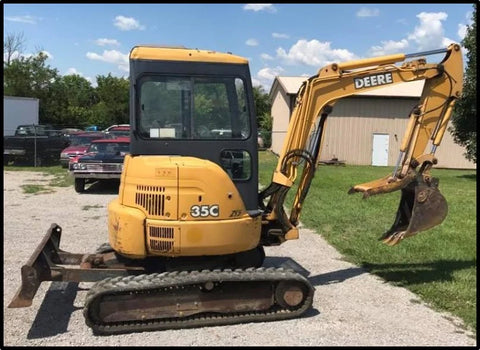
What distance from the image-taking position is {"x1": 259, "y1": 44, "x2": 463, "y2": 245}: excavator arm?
5953 mm

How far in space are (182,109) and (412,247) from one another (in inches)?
187

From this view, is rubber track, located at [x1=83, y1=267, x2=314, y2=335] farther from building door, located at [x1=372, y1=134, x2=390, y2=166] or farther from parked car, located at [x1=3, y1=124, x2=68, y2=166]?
building door, located at [x1=372, y1=134, x2=390, y2=166]

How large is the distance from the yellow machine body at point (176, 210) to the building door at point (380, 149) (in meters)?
25.4

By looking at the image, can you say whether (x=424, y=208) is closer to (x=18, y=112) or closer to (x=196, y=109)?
(x=196, y=109)

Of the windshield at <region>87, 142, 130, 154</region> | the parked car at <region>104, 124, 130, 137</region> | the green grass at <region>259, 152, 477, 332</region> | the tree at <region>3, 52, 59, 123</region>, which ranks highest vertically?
the tree at <region>3, 52, 59, 123</region>

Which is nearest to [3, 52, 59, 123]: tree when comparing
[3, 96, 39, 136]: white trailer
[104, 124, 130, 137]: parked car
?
[3, 96, 39, 136]: white trailer

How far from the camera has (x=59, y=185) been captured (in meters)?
16.8

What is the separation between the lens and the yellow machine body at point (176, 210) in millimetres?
5117

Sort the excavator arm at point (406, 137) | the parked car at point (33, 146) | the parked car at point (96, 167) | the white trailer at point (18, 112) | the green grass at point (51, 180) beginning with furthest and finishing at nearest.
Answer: the white trailer at point (18, 112)
the parked car at point (33, 146)
the green grass at point (51, 180)
the parked car at point (96, 167)
the excavator arm at point (406, 137)

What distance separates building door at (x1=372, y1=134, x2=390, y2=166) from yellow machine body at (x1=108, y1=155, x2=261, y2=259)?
2543cm

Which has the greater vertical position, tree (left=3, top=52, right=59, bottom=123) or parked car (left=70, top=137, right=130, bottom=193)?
tree (left=3, top=52, right=59, bottom=123)

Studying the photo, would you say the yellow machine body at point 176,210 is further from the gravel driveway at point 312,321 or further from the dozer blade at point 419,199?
the dozer blade at point 419,199

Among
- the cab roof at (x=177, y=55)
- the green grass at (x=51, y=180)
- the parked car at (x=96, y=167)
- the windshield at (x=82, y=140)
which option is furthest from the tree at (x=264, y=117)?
the cab roof at (x=177, y=55)

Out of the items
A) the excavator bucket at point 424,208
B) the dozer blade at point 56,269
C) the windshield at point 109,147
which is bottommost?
the dozer blade at point 56,269
